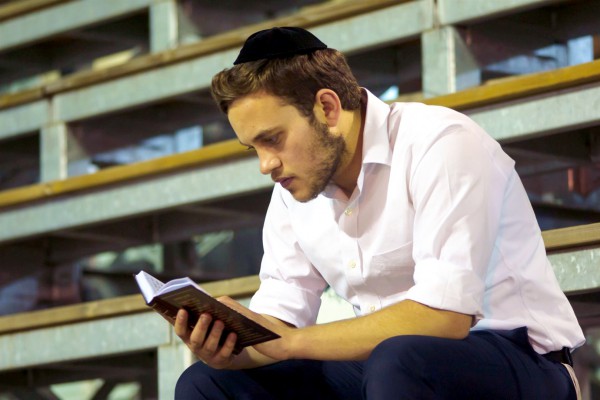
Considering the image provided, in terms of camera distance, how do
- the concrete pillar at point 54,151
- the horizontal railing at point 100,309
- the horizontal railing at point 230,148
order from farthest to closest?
the concrete pillar at point 54,151 → the horizontal railing at point 100,309 → the horizontal railing at point 230,148

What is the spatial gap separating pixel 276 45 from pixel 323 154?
0.12 metres

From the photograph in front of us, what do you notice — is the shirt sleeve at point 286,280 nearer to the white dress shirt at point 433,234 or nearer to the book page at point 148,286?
the white dress shirt at point 433,234

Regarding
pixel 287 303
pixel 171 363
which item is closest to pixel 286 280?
pixel 287 303

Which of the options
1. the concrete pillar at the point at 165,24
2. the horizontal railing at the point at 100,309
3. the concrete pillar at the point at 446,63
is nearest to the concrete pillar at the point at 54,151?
the concrete pillar at the point at 165,24

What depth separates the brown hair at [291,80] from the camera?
1.18 meters

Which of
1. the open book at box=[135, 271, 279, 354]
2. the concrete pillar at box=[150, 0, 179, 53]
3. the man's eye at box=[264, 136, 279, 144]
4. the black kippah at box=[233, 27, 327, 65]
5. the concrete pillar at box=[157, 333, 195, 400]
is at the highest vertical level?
the concrete pillar at box=[150, 0, 179, 53]

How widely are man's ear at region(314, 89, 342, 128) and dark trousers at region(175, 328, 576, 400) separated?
24 cm

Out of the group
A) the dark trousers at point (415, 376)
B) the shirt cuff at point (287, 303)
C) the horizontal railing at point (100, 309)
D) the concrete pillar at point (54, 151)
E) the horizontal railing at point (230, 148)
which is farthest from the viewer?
the concrete pillar at point (54, 151)

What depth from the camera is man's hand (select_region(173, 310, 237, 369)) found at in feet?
3.70

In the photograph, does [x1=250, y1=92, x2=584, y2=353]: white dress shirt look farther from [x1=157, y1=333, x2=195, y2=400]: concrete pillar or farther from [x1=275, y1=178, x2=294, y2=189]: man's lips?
[x1=157, y1=333, x2=195, y2=400]: concrete pillar

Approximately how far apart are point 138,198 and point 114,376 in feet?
1.25

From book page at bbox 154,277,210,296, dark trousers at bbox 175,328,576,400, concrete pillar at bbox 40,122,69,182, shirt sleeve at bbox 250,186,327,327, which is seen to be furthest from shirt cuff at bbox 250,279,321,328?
concrete pillar at bbox 40,122,69,182

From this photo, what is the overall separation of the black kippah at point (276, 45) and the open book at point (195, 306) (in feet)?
0.79

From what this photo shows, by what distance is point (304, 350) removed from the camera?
112cm
